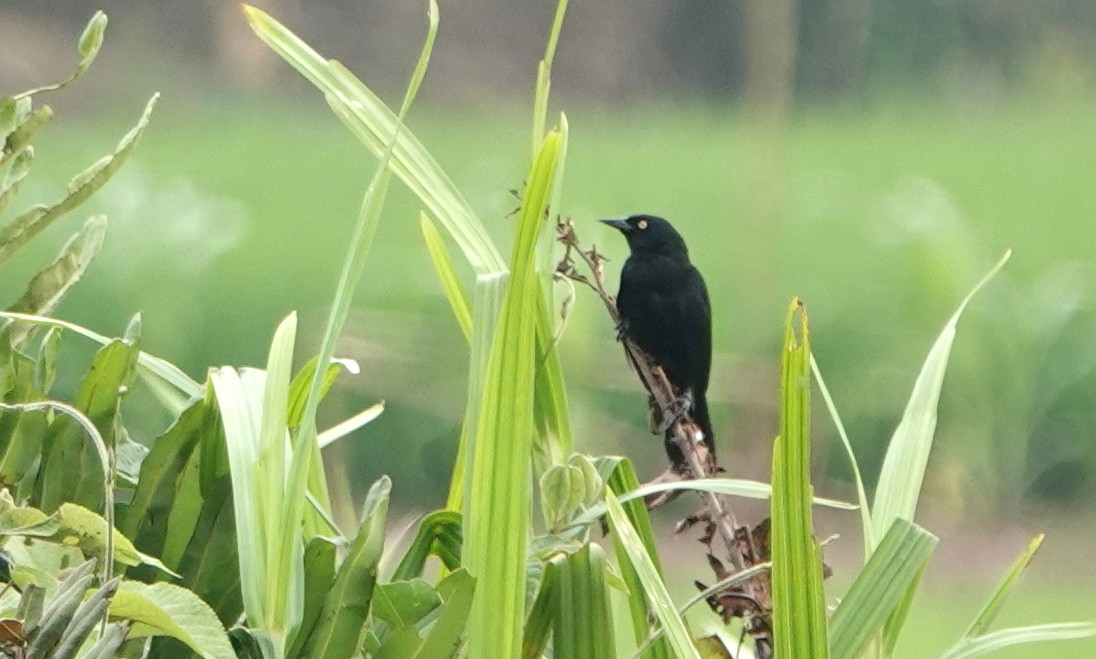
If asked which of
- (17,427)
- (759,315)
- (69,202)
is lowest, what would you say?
(759,315)

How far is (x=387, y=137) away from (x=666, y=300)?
1484mm

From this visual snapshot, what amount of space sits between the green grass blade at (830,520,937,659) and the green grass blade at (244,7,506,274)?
0.74ft

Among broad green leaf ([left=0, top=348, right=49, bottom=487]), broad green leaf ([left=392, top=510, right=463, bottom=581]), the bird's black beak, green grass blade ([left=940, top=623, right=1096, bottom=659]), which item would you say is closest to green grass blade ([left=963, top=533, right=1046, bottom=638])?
green grass blade ([left=940, top=623, right=1096, bottom=659])

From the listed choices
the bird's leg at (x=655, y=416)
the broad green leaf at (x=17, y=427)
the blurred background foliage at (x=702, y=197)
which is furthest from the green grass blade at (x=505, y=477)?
the blurred background foliage at (x=702, y=197)

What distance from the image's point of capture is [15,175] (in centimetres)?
83

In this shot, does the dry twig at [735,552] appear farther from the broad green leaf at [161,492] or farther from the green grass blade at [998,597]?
the broad green leaf at [161,492]

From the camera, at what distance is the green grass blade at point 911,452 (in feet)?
2.99

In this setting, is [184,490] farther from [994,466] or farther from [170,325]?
[994,466]

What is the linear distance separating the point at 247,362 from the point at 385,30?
18.4ft

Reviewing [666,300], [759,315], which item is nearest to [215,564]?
[666,300]

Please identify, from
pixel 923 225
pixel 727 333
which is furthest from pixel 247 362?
pixel 923 225

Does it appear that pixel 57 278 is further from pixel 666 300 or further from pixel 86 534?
pixel 666 300

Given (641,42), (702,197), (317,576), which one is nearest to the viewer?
(317,576)

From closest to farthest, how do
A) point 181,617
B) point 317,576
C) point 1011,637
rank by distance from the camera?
point 181,617, point 317,576, point 1011,637
